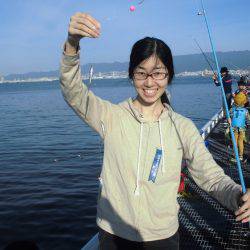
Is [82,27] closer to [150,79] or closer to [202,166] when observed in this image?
[150,79]

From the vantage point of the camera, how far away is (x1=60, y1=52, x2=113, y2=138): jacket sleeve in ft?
7.86

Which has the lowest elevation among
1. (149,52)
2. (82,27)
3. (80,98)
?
(80,98)

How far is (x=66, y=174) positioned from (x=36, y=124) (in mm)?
20453

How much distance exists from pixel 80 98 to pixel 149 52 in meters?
0.65

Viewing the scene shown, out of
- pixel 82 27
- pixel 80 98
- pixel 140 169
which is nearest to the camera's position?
pixel 82 27

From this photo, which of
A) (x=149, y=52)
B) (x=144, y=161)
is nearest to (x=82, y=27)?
(x=149, y=52)

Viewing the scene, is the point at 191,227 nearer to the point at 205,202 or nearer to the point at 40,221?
the point at 205,202

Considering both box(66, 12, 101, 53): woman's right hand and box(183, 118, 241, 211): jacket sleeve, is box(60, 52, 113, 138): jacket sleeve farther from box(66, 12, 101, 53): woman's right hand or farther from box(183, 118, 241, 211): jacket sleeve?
box(183, 118, 241, 211): jacket sleeve

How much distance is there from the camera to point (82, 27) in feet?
7.08

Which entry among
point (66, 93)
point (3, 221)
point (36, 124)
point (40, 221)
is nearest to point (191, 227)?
point (66, 93)

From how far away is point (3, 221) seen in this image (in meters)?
11.4

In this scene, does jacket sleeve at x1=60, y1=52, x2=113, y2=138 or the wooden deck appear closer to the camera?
jacket sleeve at x1=60, y1=52, x2=113, y2=138

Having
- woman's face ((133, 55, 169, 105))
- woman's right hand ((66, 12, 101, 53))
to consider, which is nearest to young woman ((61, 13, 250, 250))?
woman's face ((133, 55, 169, 105))

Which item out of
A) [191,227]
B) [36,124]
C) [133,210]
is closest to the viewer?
[133,210]
